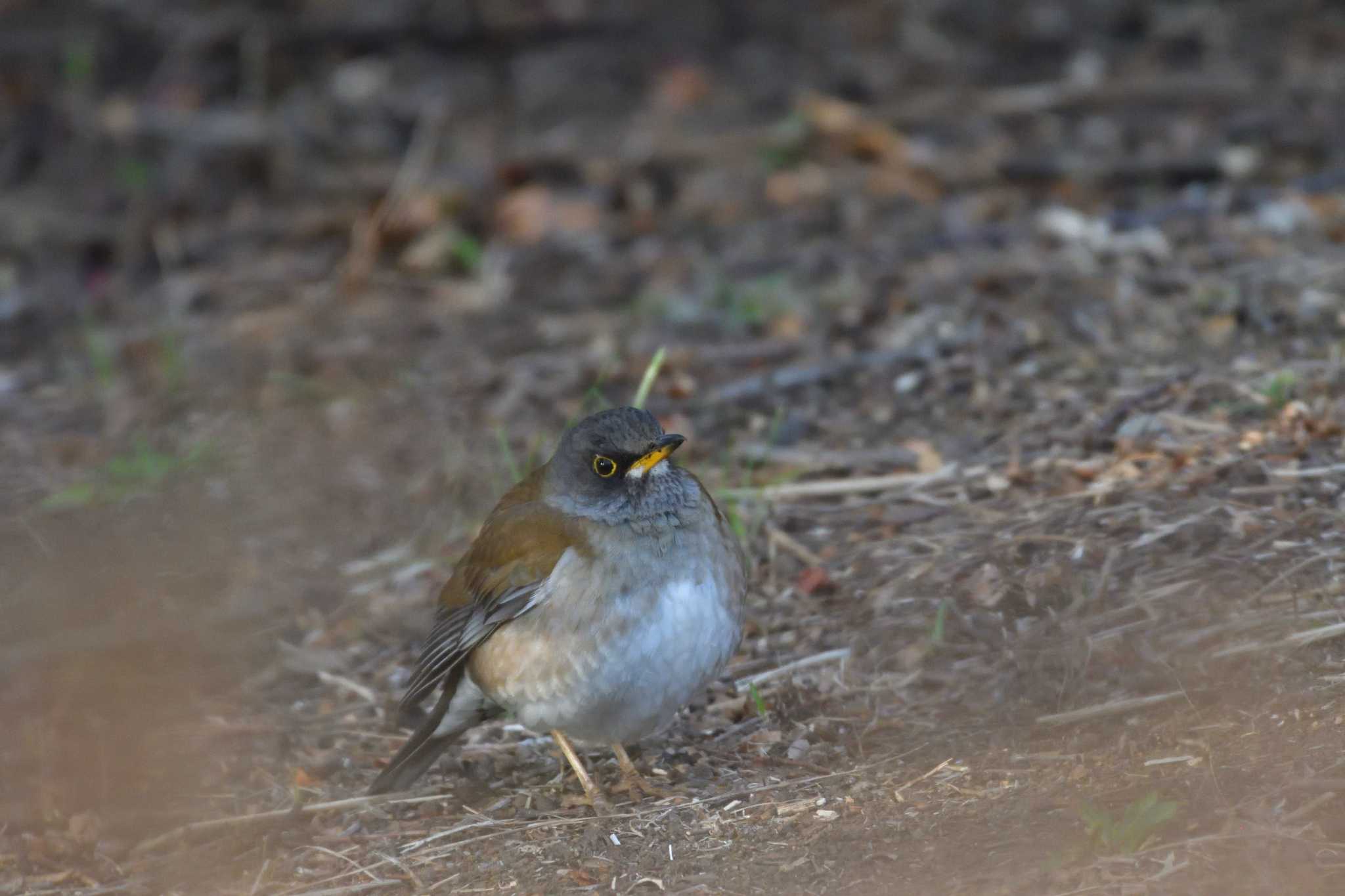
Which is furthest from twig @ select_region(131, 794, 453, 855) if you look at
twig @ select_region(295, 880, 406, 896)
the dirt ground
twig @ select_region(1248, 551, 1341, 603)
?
twig @ select_region(1248, 551, 1341, 603)

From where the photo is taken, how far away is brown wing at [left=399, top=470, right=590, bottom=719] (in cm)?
554

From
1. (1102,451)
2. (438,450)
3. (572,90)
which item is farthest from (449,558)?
(572,90)

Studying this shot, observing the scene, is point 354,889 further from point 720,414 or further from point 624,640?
point 720,414

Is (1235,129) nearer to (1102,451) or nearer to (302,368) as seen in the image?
(1102,451)

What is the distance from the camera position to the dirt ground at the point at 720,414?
16.9ft

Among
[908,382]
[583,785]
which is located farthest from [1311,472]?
[583,785]

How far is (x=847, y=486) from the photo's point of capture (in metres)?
6.95

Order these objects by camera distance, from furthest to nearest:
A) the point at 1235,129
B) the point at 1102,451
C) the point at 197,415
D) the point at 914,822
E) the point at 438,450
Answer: the point at 1235,129 → the point at 197,415 → the point at 438,450 → the point at 1102,451 → the point at 914,822

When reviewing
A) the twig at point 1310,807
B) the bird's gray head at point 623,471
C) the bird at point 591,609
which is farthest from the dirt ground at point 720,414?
the bird's gray head at point 623,471

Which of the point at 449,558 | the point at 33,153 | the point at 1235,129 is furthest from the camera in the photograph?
the point at 33,153

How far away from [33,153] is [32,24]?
994mm

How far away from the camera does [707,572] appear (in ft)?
17.8

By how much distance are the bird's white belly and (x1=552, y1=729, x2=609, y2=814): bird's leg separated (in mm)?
226

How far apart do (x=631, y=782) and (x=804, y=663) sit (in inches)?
32.4
